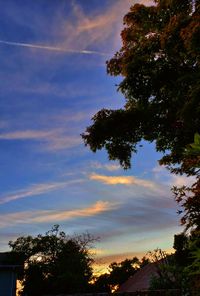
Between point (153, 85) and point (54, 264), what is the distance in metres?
34.5

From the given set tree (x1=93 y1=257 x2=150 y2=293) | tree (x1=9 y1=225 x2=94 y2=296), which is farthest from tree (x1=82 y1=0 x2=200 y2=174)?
tree (x1=93 y1=257 x2=150 y2=293)

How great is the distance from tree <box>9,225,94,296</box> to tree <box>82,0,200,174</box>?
29416 millimetres

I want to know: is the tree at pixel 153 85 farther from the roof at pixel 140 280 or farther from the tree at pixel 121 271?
the tree at pixel 121 271

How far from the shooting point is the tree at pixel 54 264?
46188 mm

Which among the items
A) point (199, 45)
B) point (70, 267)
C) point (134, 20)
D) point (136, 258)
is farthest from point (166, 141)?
point (136, 258)

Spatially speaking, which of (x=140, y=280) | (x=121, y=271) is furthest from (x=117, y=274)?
(x=140, y=280)

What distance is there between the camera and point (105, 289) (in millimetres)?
65688

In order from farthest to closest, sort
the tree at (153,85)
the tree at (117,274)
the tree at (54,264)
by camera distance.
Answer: the tree at (117,274) < the tree at (54,264) < the tree at (153,85)

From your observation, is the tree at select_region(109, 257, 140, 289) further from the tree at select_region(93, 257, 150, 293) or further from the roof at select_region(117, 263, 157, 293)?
the roof at select_region(117, 263, 157, 293)

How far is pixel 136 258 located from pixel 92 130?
5916 centimetres

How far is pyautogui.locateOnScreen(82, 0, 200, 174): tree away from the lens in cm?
1681

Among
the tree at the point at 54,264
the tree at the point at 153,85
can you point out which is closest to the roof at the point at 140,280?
the tree at the point at 54,264

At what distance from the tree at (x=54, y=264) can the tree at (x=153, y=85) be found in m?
29.4

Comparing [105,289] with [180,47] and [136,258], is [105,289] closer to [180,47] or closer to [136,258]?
[136,258]
